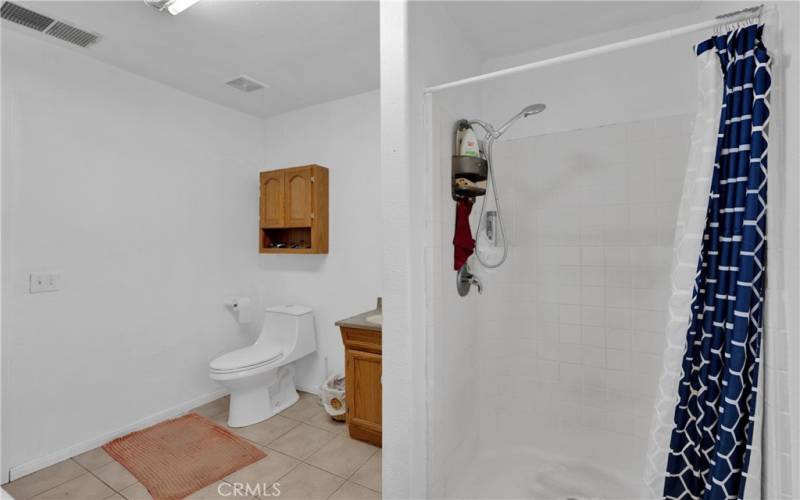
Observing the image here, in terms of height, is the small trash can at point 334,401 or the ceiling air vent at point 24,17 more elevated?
the ceiling air vent at point 24,17

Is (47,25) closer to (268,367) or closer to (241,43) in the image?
(241,43)

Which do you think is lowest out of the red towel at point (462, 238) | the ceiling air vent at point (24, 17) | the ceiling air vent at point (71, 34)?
the red towel at point (462, 238)

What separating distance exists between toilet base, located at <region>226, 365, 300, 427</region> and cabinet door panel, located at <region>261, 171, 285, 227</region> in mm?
1204

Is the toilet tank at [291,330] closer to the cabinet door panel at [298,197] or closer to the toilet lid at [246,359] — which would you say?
the toilet lid at [246,359]

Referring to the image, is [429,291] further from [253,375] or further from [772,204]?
[253,375]

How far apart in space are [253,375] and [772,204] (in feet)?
8.79

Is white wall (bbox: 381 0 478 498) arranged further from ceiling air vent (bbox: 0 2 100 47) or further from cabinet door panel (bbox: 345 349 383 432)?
ceiling air vent (bbox: 0 2 100 47)

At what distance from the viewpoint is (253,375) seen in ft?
8.17

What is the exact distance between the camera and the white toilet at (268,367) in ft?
8.13

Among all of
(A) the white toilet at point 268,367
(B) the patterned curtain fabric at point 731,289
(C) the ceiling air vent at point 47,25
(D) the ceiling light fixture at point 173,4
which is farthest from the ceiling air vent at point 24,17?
(B) the patterned curtain fabric at point 731,289

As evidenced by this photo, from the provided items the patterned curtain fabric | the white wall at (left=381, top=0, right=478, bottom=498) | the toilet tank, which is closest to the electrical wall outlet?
the toilet tank

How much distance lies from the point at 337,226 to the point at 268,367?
45.9 inches

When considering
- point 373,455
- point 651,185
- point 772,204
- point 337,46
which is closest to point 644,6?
point 651,185

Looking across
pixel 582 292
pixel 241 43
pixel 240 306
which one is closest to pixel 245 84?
pixel 241 43
